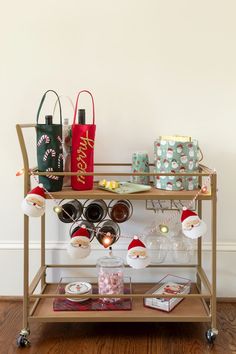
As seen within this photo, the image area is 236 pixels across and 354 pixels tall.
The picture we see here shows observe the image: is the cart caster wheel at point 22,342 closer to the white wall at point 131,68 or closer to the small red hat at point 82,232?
the small red hat at point 82,232

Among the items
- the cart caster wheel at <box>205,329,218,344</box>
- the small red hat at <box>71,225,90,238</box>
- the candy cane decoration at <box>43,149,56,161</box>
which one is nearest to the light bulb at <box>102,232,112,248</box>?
the small red hat at <box>71,225,90,238</box>

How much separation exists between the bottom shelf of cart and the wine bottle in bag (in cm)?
46

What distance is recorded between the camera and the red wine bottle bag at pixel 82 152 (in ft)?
5.10

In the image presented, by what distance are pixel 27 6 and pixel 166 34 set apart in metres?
0.59

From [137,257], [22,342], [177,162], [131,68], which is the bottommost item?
[22,342]

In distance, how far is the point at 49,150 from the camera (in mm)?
1525

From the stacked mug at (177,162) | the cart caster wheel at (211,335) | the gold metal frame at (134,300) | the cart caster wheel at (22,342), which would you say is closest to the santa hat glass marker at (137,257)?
the gold metal frame at (134,300)

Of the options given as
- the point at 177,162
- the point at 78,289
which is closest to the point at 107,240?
the point at 78,289

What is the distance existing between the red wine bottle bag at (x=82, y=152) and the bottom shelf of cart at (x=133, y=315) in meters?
0.46

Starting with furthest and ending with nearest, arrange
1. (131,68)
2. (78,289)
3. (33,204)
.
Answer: (131,68) < (78,289) < (33,204)

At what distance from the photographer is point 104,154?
73.3 inches

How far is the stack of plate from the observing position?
166 centimetres

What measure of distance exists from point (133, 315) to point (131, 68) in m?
0.98

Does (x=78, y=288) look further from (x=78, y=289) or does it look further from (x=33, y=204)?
(x=33, y=204)
